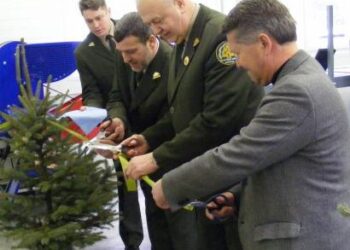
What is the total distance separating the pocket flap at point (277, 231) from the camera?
4.08 ft

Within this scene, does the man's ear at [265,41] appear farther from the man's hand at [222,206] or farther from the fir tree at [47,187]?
the fir tree at [47,187]

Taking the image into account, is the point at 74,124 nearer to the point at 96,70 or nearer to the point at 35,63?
the point at 96,70

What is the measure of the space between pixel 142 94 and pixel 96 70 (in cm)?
68

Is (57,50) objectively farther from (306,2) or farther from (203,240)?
(306,2)

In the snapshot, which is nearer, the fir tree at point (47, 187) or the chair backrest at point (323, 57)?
the fir tree at point (47, 187)

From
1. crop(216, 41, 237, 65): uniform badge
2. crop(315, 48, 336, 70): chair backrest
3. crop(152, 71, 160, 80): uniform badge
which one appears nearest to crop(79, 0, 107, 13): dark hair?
crop(152, 71, 160, 80): uniform badge

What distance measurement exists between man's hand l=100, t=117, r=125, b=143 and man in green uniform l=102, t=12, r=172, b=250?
17mm

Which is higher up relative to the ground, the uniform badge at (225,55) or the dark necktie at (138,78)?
the uniform badge at (225,55)

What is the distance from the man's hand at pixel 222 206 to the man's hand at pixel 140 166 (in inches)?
10.5

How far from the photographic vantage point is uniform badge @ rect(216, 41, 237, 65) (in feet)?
5.32

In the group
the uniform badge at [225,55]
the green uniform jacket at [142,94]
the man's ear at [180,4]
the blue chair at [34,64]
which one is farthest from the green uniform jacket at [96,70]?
the uniform badge at [225,55]

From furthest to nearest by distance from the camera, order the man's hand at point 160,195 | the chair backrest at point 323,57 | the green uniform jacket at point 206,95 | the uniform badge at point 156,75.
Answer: the chair backrest at point 323,57 → the uniform badge at point 156,75 → the green uniform jacket at point 206,95 → the man's hand at point 160,195

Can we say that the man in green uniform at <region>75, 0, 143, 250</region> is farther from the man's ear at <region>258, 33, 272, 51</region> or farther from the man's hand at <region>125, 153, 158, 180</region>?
the man's ear at <region>258, 33, 272, 51</region>

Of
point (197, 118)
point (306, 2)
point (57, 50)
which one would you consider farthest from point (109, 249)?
point (306, 2)
